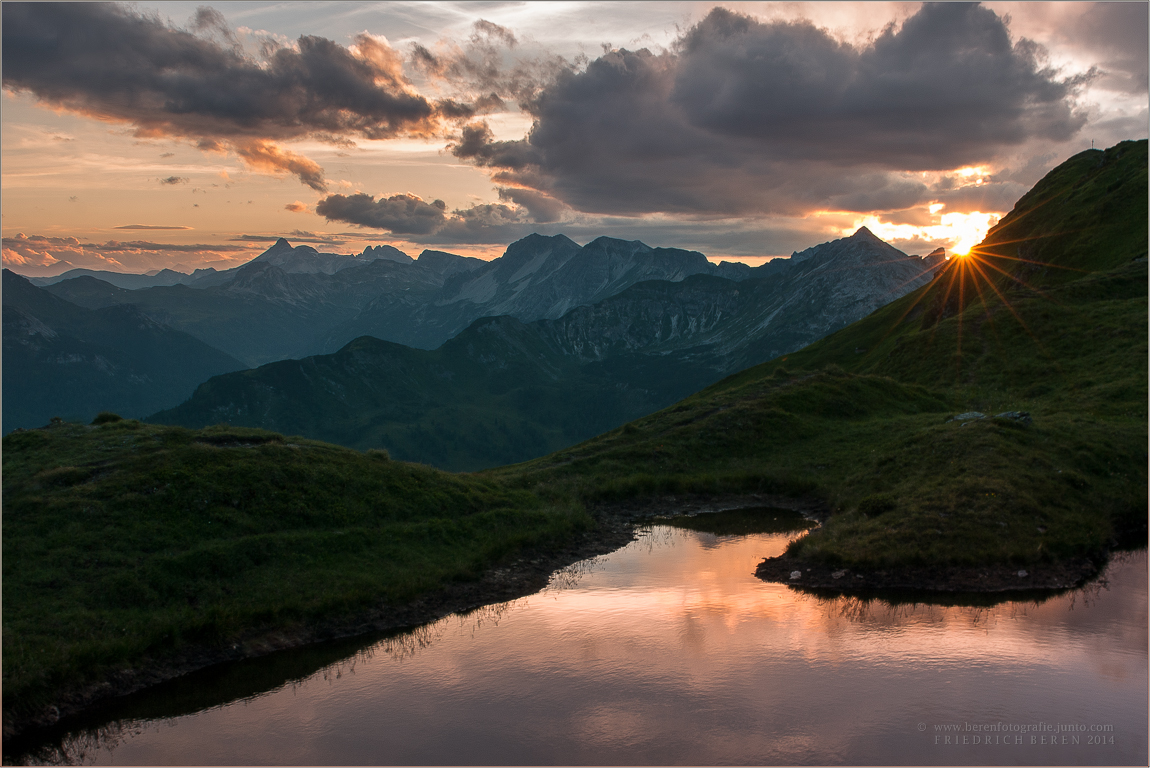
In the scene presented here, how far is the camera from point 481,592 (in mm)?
41250

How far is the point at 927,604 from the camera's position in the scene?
34.9m

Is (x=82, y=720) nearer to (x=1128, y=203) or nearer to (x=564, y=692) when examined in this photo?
(x=564, y=692)

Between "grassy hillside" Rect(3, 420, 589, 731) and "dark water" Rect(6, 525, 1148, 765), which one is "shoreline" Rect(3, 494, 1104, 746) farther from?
"dark water" Rect(6, 525, 1148, 765)

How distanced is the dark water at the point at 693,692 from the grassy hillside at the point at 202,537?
3253mm

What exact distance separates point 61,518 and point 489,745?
96.7ft

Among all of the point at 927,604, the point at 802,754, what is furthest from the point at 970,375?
the point at 802,754

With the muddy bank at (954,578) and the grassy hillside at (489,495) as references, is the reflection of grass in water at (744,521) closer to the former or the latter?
the grassy hillside at (489,495)

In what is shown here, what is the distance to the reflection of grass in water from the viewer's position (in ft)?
168

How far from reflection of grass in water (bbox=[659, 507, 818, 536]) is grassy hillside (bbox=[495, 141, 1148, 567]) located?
12.1 feet

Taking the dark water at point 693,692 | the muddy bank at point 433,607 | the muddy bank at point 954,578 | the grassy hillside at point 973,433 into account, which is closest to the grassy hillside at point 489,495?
the grassy hillside at point 973,433

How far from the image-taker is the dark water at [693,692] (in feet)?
79.7

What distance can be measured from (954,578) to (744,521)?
18.4 m

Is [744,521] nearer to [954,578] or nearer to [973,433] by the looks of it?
[973,433]

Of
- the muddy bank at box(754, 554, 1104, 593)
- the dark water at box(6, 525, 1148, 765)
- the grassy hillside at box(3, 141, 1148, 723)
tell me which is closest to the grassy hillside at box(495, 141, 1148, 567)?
the grassy hillside at box(3, 141, 1148, 723)
